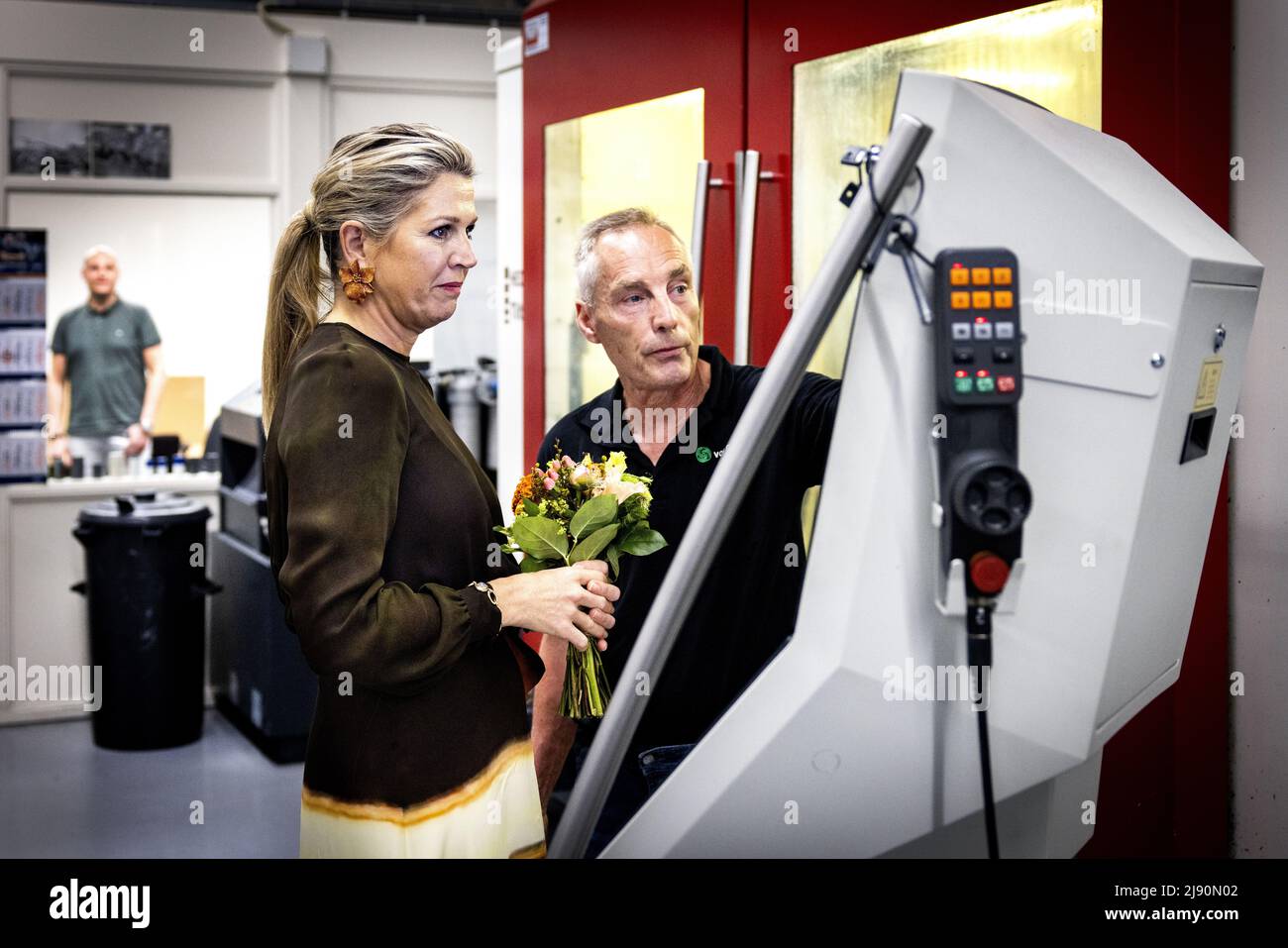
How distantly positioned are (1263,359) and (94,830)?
352 cm

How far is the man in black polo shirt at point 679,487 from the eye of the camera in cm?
205

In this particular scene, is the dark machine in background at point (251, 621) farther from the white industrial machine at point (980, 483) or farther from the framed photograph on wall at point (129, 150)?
the white industrial machine at point (980, 483)

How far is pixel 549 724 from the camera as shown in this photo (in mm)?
2107

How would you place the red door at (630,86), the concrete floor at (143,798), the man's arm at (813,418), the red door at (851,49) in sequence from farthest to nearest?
the concrete floor at (143,798) → the red door at (630,86) → the man's arm at (813,418) → the red door at (851,49)

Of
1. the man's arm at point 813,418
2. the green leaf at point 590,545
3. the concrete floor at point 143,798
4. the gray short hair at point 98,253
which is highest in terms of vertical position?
the gray short hair at point 98,253

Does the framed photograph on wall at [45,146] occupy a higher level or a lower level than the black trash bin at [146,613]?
higher

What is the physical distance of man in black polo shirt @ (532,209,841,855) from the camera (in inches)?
80.7

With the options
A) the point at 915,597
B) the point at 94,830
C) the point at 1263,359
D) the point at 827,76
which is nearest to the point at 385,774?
the point at 915,597

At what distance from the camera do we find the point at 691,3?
280 cm

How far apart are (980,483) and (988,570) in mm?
87

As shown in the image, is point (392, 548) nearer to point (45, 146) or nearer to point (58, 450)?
point (58, 450)

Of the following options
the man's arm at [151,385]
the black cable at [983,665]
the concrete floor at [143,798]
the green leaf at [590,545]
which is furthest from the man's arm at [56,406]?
the black cable at [983,665]

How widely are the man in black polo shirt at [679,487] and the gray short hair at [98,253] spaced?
13.0 feet

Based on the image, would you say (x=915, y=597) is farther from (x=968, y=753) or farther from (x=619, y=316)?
(x=619, y=316)
